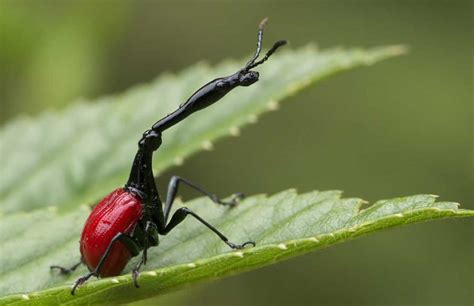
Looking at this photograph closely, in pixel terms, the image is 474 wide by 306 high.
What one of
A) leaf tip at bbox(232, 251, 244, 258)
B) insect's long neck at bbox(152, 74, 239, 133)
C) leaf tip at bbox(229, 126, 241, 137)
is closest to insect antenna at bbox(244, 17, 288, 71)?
insect's long neck at bbox(152, 74, 239, 133)

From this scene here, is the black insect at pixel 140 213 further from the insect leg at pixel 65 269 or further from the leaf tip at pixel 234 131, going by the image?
the leaf tip at pixel 234 131

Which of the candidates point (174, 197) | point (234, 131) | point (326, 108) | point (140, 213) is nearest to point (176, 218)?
→ point (140, 213)

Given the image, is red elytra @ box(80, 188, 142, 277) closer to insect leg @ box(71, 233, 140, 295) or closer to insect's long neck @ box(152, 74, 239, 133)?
insect leg @ box(71, 233, 140, 295)

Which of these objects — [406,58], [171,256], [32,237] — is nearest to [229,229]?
[171,256]

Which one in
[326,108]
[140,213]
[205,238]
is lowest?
[205,238]

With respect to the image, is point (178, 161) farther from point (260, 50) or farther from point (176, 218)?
point (260, 50)
